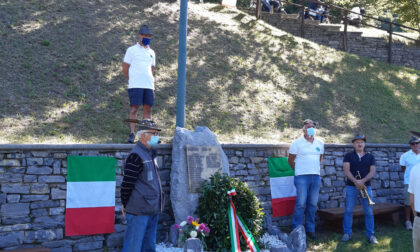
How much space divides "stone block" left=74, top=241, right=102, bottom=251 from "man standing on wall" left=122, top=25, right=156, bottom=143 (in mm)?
1949

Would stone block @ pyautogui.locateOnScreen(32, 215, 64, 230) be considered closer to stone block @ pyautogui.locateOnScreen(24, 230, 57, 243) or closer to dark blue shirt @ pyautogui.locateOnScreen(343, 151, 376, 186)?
stone block @ pyautogui.locateOnScreen(24, 230, 57, 243)

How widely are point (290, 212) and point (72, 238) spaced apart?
165 inches

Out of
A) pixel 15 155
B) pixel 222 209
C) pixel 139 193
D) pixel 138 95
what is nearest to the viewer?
pixel 139 193

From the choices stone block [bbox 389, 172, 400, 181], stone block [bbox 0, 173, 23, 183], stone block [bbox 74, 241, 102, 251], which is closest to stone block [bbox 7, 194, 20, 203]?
stone block [bbox 0, 173, 23, 183]

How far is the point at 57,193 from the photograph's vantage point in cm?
614

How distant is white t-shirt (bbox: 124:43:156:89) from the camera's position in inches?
304

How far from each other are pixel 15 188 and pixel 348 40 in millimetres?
13997

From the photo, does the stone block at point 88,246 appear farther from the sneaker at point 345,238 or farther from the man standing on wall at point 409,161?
the man standing on wall at point 409,161

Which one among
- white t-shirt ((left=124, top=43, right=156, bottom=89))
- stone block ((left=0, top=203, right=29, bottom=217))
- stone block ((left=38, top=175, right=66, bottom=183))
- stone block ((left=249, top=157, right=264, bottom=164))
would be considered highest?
white t-shirt ((left=124, top=43, right=156, bottom=89))

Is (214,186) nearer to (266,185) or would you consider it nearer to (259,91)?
(266,185)

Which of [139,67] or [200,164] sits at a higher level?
[139,67]

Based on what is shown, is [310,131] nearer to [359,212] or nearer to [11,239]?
[359,212]

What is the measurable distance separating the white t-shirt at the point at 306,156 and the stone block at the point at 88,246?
11.7 feet

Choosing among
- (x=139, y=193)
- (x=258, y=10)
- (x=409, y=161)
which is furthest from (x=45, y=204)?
(x=258, y=10)
